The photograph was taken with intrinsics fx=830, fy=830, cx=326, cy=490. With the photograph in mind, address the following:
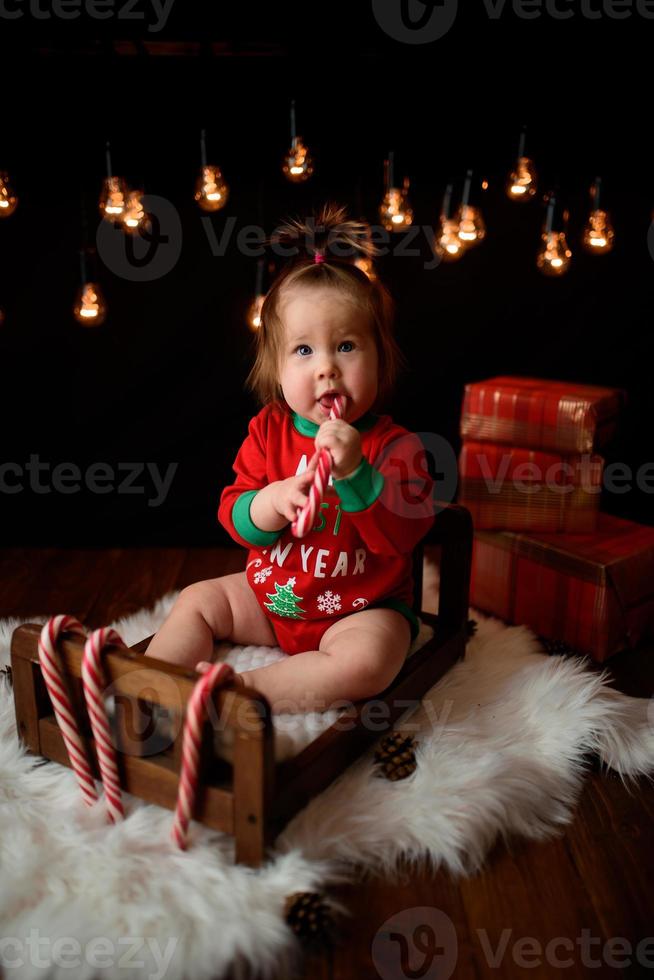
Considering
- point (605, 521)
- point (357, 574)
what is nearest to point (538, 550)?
point (605, 521)

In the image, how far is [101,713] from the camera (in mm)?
1018

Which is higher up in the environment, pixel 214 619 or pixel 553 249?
pixel 553 249

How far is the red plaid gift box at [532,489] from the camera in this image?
1.58 meters

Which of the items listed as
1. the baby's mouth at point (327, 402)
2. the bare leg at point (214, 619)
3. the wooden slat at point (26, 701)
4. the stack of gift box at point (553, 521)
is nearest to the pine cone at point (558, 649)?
the stack of gift box at point (553, 521)

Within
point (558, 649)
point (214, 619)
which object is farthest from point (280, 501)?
point (558, 649)

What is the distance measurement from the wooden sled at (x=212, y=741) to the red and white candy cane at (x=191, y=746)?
0.02m

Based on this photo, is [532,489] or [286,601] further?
[532,489]

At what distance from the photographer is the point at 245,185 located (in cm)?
186

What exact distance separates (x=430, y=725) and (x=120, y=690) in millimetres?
479

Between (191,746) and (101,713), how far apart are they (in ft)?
0.45

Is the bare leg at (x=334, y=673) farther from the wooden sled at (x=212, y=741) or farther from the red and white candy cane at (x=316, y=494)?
the red and white candy cane at (x=316, y=494)

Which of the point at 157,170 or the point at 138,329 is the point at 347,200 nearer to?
the point at 157,170

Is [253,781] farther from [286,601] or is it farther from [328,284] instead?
[328,284]

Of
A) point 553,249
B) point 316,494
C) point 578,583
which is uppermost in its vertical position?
point 553,249
